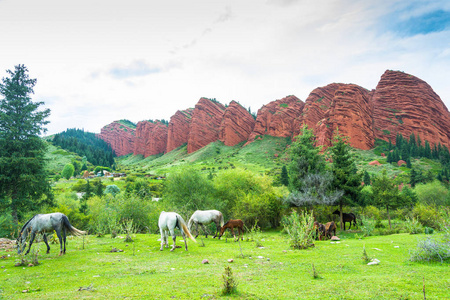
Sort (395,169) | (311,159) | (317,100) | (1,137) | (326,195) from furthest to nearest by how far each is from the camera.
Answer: (317,100)
(395,169)
(311,159)
(326,195)
(1,137)

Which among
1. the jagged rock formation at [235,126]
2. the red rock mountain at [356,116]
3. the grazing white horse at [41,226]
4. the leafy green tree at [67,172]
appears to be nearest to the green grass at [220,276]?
the grazing white horse at [41,226]

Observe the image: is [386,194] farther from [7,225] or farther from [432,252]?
[7,225]

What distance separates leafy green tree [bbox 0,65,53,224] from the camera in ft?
62.3

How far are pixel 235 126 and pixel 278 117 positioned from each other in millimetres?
32162

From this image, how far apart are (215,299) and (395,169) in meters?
97.3

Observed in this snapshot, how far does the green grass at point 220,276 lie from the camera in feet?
18.6

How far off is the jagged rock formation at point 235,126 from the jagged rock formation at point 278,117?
41.4 ft

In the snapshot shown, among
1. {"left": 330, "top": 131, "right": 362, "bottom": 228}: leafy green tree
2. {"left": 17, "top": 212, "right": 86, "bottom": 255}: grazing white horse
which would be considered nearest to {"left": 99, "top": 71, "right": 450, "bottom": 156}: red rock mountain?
{"left": 330, "top": 131, "right": 362, "bottom": 228}: leafy green tree

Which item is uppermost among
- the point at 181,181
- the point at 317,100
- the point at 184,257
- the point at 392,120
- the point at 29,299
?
the point at 317,100

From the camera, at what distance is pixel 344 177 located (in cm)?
2570

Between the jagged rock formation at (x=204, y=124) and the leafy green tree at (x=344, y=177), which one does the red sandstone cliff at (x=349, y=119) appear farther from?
the leafy green tree at (x=344, y=177)

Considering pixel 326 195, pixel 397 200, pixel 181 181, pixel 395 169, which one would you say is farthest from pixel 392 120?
pixel 181 181

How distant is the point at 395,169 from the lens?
265 feet

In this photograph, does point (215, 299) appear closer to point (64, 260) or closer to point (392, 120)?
point (64, 260)
